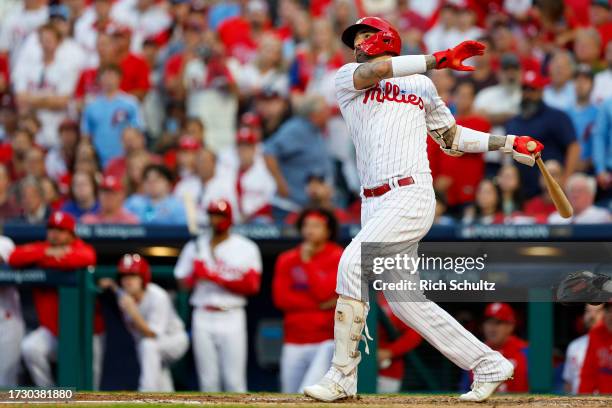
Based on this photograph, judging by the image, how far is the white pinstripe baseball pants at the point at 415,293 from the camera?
6.21m

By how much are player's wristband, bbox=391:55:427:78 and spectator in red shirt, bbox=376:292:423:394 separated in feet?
11.3

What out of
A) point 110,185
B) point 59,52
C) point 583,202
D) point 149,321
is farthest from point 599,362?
point 59,52

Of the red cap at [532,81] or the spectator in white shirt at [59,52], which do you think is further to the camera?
the spectator in white shirt at [59,52]

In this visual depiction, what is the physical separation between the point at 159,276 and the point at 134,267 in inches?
20.0

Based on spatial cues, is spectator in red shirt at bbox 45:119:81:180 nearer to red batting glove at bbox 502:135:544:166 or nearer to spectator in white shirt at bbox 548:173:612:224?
spectator in white shirt at bbox 548:173:612:224

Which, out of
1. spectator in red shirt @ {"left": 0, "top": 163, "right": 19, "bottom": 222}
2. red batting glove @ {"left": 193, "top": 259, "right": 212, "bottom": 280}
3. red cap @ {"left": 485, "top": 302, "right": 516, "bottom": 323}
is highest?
spectator in red shirt @ {"left": 0, "top": 163, "right": 19, "bottom": 222}

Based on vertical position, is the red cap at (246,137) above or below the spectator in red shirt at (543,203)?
above

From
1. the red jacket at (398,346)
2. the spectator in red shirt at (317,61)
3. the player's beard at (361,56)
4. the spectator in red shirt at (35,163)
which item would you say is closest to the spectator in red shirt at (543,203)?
the red jacket at (398,346)

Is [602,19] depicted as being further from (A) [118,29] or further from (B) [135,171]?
(A) [118,29]

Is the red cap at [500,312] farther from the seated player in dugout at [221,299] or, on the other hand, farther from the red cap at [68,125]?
the red cap at [68,125]

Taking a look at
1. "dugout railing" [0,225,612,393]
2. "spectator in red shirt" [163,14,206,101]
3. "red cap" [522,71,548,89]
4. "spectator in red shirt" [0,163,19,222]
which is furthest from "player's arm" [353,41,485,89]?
"spectator in red shirt" [163,14,206,101]

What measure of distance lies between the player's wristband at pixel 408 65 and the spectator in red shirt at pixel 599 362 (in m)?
2.88

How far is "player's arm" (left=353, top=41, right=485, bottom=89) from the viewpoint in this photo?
236 inches

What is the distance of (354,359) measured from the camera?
6328 mm
